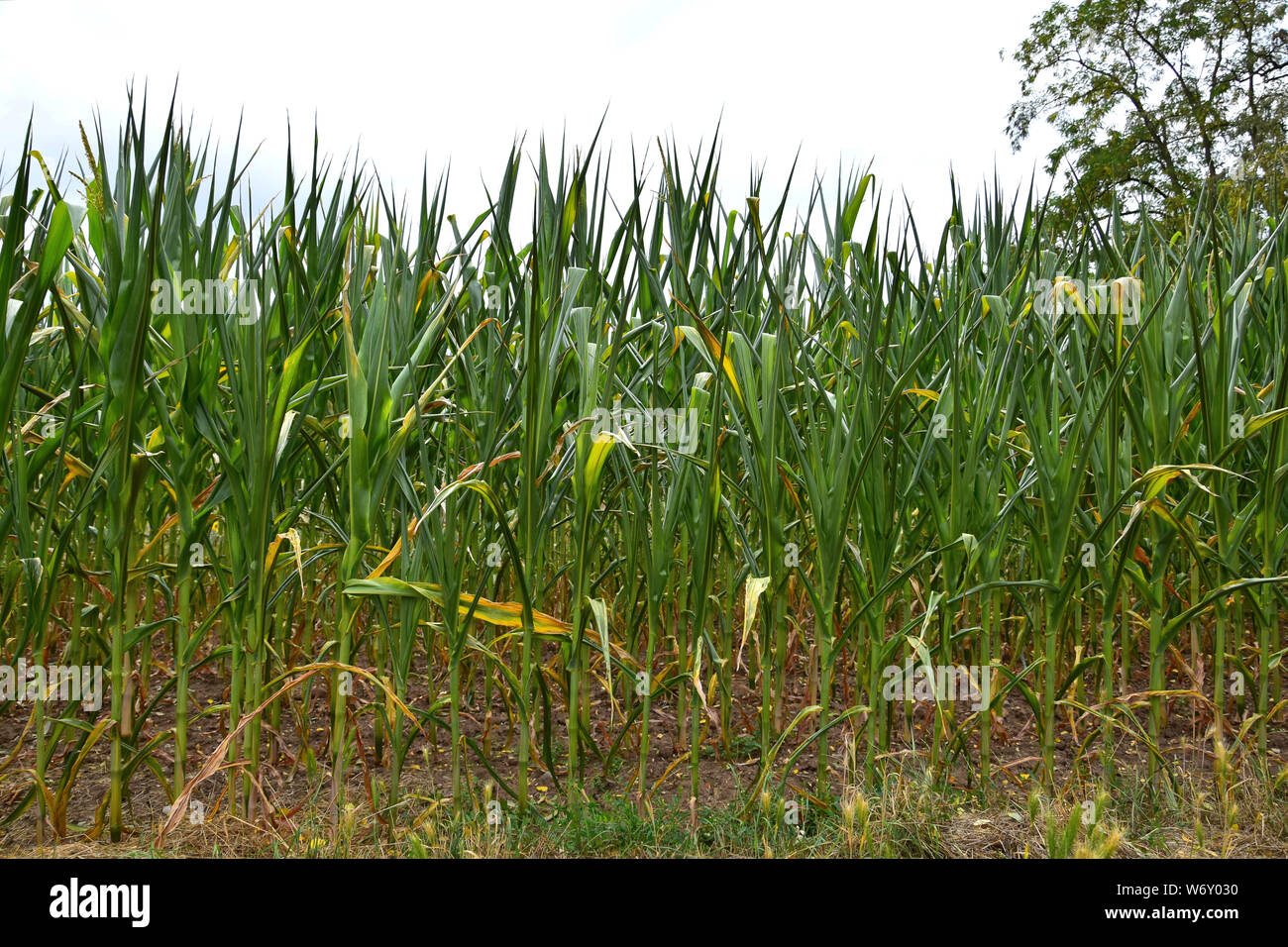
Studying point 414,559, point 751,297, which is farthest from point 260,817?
point 751,297

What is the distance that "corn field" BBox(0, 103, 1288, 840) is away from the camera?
5.11 ft

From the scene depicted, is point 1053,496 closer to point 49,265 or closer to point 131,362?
point 131,362

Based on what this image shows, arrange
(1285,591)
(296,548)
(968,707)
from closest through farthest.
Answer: (296,548), (1285,591), (968,707)

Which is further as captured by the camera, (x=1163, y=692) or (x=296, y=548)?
(x=1163, y=692)

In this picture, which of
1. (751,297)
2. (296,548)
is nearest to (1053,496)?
(751,297)

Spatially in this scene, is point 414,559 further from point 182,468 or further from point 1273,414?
point 1273,414

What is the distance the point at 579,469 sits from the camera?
5.32 ft

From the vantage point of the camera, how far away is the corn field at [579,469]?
5.11ft

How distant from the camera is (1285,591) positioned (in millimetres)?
1913
